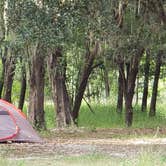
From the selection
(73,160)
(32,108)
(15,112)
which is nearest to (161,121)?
(32,108)

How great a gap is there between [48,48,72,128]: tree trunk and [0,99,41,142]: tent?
447 cm

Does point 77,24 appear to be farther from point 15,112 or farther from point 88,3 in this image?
point 15,112

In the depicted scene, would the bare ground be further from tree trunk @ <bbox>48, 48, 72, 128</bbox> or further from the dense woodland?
tree trunk @ <bbox>48, 48, 72, 128</bbox>

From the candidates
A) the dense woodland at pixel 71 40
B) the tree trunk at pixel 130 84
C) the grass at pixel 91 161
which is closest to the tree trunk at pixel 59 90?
the dense woodland at pixel 71 40

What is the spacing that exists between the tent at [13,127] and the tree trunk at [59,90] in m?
4.47

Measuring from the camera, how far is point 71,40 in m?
14.0

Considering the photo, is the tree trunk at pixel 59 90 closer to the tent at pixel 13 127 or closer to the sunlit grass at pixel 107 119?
the sunlit grass at pixel 107 119

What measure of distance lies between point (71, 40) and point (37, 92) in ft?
9.55

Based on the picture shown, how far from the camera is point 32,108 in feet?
54.0

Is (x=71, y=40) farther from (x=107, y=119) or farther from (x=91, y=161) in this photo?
(x=107, y=119)

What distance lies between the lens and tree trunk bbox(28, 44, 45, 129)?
633 inches

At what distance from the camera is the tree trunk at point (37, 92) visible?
1608 centimetres

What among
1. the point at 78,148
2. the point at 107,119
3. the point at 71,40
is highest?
the point at 71,40

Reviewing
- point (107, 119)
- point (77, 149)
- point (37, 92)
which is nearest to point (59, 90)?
point (37, 92)
